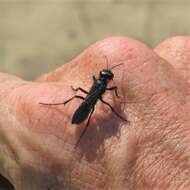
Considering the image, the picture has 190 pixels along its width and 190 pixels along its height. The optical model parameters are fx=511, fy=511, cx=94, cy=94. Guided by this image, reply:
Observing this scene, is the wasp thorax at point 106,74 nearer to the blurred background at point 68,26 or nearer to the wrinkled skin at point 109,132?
the wrinkled skin at point 109,132

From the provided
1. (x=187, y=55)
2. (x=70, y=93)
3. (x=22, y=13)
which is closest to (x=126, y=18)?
(x=22, y=13)

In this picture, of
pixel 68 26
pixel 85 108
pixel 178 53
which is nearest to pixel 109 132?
pixel 85 108

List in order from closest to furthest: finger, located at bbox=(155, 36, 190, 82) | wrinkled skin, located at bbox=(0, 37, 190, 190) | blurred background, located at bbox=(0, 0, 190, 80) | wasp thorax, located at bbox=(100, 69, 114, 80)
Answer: wrinkled skin, located at bbox=(0, 37, 190, 190)
wasp thorax, located at bbox=(100, 69, 114, 80)
finger, located at bbox=(155, 36, 190, 82)
blurred background, located at bbox=(0, 0, 190, 80)

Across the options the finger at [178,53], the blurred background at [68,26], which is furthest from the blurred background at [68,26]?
the finger at [178,53]

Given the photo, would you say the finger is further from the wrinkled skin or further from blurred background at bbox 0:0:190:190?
blurred background at bbox 0:0:190:190

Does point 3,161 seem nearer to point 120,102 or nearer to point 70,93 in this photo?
point 70,93

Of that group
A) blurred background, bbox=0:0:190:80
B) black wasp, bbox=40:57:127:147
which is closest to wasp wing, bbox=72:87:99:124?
black wasp, bbox=40:57:127:147

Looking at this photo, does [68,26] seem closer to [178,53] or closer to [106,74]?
[178,53]
